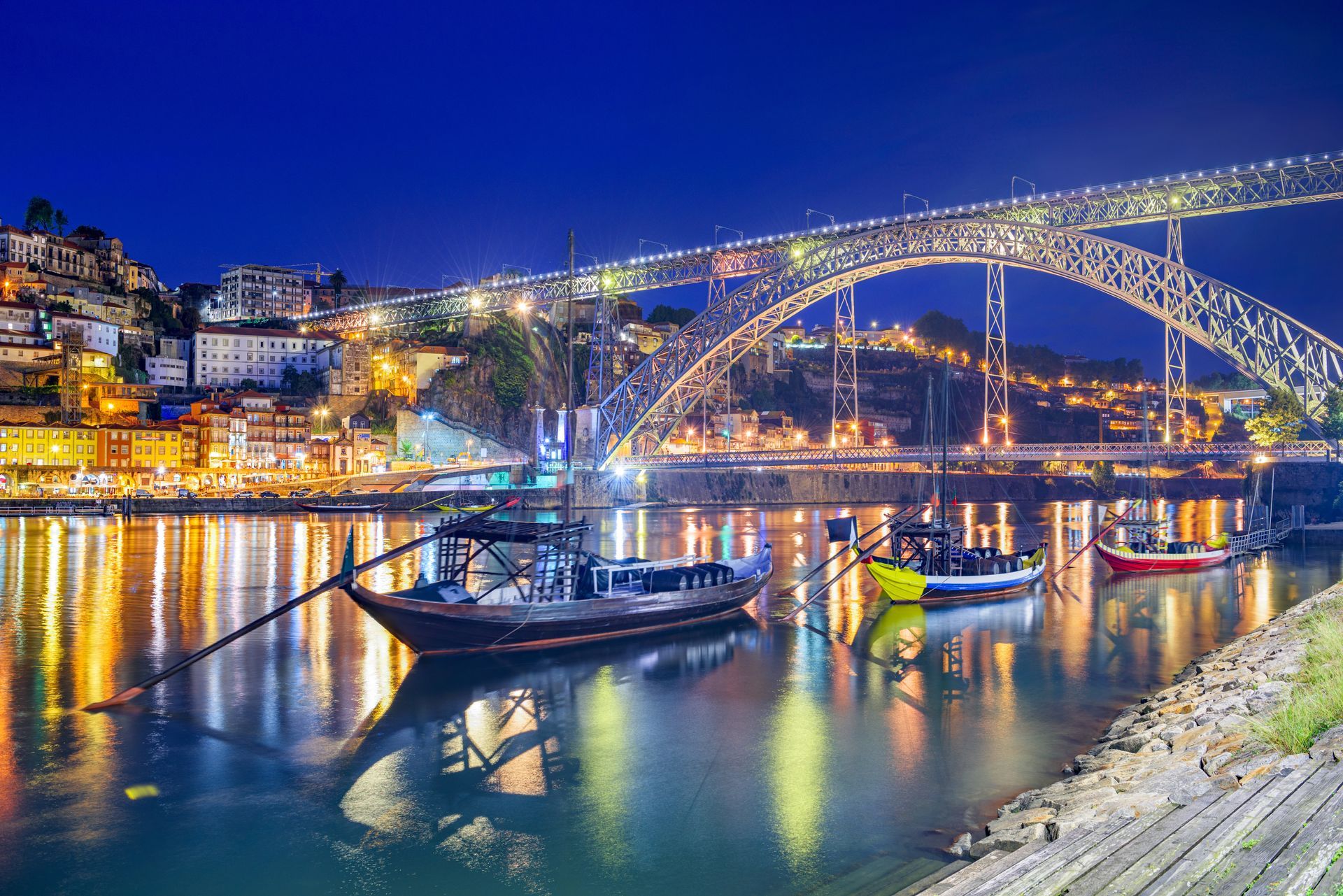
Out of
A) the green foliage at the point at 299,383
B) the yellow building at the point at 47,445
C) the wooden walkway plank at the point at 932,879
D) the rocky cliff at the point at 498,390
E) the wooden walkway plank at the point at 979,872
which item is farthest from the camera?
the green foliage at the point at 299,383

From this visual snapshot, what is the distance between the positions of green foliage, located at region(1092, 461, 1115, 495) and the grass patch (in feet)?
234

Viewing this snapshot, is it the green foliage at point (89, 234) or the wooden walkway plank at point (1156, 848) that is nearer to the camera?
the wooden walkway plank at point (1156, 848)

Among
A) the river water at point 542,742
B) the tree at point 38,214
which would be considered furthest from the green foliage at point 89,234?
the river water at point 542,742

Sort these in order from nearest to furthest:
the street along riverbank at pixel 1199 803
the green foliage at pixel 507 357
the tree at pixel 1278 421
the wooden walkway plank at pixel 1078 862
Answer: the street along riverbank at pixel 1199 803, the wooden walkway plank at pixel 1078 862, the tree at pixel 1278 421, the green foliage at pixel 507 357

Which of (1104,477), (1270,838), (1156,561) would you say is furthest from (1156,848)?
(1104,477)

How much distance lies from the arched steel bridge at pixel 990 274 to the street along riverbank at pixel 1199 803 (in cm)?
1611

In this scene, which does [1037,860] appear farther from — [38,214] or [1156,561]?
[38,214]

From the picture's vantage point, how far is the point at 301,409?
61.1m

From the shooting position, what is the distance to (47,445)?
50.7 metres

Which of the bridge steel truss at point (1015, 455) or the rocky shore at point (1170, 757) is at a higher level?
the bridge steel truss at point (1015, 455)

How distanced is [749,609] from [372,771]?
435 inches

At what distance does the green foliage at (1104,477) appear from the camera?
7456 cm

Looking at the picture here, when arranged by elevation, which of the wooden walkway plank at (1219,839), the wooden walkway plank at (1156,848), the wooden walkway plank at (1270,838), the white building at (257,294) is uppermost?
the white building at (257,294)

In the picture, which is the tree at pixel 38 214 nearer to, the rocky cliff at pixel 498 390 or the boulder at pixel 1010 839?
the rocky cliff at pixel 498 390
